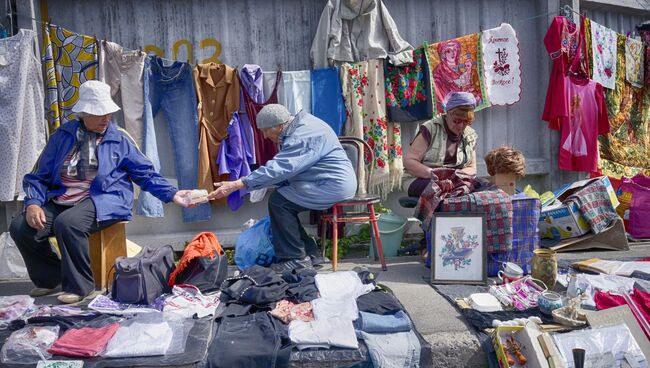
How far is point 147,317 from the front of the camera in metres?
3.09

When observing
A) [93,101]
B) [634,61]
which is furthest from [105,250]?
[634,61]

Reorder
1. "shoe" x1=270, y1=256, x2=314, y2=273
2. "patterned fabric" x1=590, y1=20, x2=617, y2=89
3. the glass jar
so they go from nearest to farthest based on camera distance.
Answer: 1. the glass jar
2. "shoe" x1=270, y1=256, x2=314, y2=273
3. "patterned fabric" x1=590, y1=20, x2=617, y2=89

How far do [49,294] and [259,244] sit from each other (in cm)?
160

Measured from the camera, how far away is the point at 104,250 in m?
3.88

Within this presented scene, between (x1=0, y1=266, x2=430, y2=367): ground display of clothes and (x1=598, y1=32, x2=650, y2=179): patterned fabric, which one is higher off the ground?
(x1=598, y1=32, x2=650, y2=179): patterned fabric

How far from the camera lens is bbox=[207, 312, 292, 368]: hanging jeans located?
8.66ft

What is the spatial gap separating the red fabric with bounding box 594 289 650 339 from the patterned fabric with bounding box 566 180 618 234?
1604 millimetres

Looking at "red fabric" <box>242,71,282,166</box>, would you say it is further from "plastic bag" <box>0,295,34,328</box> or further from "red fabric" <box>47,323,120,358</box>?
"red fabric" <box>47,323,120,358</box>

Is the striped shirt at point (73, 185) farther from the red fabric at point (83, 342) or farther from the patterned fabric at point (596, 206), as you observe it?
the patterned fabric at point (596, 206)

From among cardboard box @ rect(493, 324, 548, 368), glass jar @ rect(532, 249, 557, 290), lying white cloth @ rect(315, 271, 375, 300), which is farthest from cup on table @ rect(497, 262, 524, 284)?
lying white cloth @ rect(315, 271, 375, 300)

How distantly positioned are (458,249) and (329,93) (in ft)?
7.36

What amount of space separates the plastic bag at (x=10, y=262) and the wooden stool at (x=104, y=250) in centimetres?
108

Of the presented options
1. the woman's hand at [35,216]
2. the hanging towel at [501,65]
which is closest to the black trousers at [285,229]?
the woman's hand at [35,216]

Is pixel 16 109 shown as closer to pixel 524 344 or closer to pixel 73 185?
pixel 73 185
